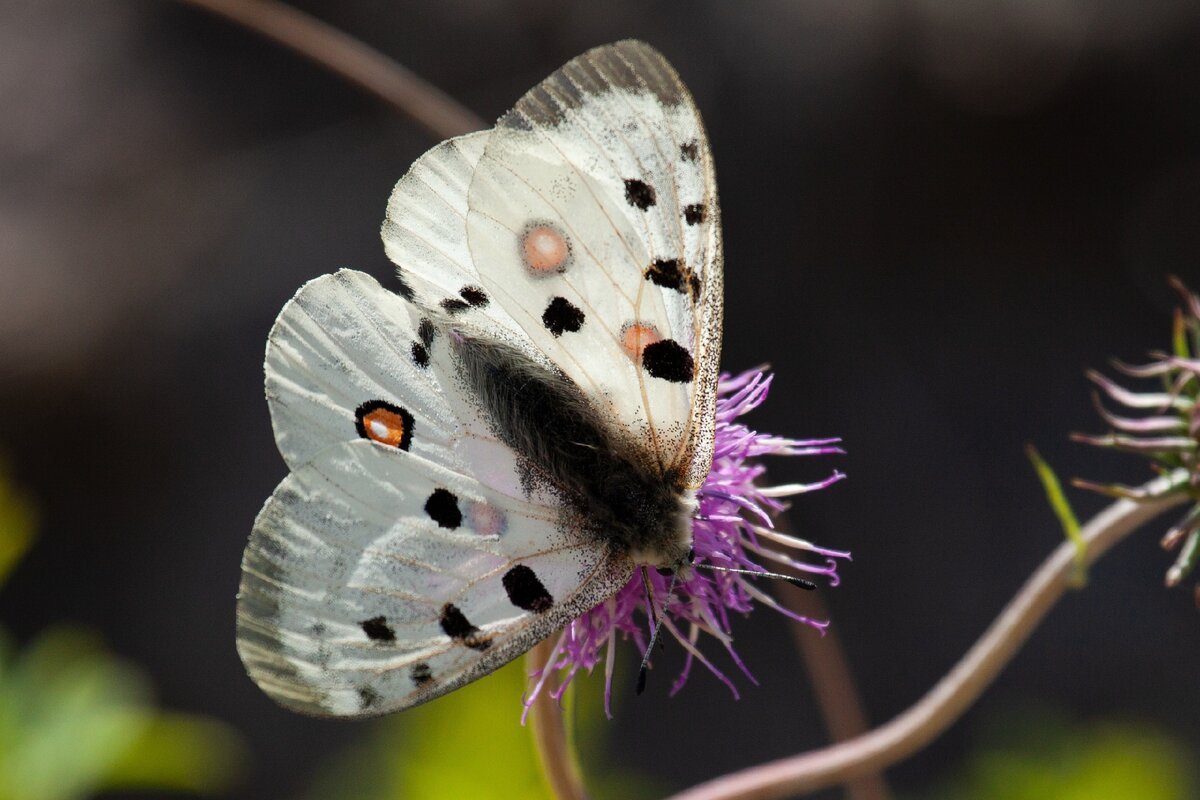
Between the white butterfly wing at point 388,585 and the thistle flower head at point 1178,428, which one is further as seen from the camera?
the thistle flower head at point 1178,428

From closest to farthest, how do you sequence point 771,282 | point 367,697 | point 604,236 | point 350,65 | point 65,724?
1. point 367,697
2. point 604,236
3. point 350,65
4. point 65,724
5. point 771,282

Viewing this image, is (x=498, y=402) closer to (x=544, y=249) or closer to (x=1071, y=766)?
(x=544, y=249)

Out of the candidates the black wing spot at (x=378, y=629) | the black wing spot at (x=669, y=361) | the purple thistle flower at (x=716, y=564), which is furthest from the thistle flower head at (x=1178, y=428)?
the black wing spot at (x=378, y=629)

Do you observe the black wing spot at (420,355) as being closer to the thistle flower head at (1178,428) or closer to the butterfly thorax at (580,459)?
the butterfly thorax at (580,459)

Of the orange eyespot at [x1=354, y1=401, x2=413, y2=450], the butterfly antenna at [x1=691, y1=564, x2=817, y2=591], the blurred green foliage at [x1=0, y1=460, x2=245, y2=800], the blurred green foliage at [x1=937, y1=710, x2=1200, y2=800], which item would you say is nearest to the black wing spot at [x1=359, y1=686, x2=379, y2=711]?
the orange eyespot at [x1=354, y1=401, x2=413, y2=450]

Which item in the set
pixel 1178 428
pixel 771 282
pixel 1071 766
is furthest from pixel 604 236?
pixel 771 282

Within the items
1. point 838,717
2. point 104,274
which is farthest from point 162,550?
point 838,717

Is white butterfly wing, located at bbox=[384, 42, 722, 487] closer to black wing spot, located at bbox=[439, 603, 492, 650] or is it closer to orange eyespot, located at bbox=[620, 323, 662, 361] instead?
orange eyespot, located at bbox=[620, 323, 662, 361]
